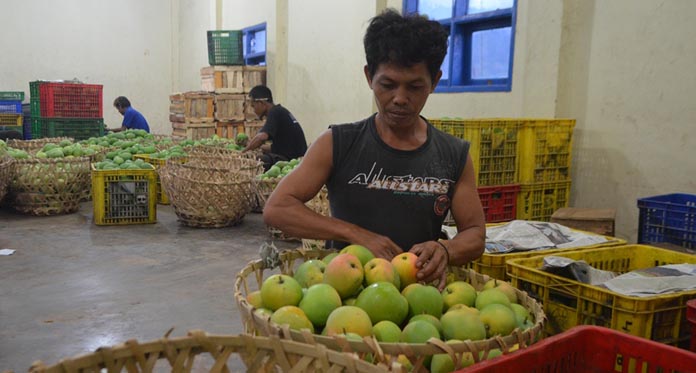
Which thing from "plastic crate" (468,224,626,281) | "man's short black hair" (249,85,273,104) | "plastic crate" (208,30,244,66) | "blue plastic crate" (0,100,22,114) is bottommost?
"plastic crate" (468,224,626,281)

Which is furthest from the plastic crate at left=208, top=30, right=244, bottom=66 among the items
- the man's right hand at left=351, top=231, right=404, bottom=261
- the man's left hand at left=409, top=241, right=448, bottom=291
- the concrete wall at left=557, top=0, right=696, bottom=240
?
the man's left hand at left=409, top=241, right=448, bottom=291

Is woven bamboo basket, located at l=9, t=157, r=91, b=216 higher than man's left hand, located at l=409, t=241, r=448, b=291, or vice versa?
man's left hand, located at l=409, t=241, r=448, b=291

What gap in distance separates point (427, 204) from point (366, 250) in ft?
1.29

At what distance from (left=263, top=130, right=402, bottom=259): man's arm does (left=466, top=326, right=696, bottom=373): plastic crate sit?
0.73 metres

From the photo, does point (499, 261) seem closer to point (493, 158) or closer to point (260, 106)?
point (493, 158)

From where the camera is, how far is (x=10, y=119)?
11.2 m

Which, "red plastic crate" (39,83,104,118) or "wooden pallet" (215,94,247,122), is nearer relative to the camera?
"red plastic crate" (39,83,104,118)

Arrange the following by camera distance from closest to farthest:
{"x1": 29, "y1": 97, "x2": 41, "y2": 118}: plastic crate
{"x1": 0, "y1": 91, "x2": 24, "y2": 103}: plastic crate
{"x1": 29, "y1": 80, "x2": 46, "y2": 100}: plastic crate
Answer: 1. {"x1": 29, "y1": 80, "x2": 46, "y2": 100}: plastic crate
2. {"x1": 29, "y1": 97, "x2": 41, "y2": 118}: plastic crate
3. {"x1": 0, "y1": 91, "x2": 24, "y2": 103}: plastic crate

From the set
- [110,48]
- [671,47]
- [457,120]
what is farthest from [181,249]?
[110,48]

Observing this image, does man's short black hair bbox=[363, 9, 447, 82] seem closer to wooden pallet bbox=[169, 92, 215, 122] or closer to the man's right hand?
the man's right hand

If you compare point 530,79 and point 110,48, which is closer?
point 530,79

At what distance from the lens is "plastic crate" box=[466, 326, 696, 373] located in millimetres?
1218

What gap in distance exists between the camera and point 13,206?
7078mm

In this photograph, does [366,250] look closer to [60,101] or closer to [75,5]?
[60,101]
